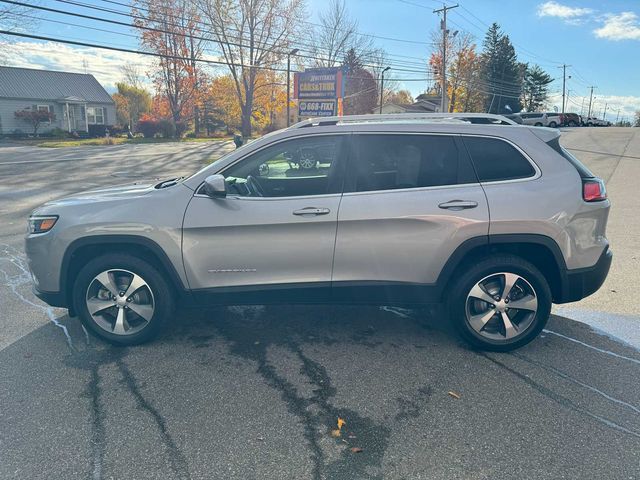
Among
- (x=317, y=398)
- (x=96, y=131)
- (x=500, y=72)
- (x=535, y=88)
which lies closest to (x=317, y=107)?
(x=317, y=398)

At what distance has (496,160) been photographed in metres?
3.75

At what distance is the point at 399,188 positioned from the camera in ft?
12.2

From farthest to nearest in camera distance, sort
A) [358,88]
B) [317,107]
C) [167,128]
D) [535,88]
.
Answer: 1. [535,88]
2. [358,88]
3. [167,128]
4. [317,107]

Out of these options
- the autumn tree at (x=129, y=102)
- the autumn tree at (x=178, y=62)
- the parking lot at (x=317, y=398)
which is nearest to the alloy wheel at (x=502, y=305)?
the parking lot at (x=317, y=398)

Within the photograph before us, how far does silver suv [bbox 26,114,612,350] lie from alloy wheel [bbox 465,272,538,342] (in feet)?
0.04

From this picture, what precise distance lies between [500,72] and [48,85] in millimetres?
58473

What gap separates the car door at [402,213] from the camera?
11.9 feet

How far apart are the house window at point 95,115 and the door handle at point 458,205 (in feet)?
157

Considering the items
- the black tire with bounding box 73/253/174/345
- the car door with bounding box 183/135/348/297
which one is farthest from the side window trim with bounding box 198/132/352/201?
the black tire with bounding box 73/253/174/345

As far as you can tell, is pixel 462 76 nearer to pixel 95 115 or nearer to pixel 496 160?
pixel 95 115

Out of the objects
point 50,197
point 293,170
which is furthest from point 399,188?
point 50,197

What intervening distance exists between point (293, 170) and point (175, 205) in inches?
48.7

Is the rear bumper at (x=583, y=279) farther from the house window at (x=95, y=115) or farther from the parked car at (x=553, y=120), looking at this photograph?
the parked car at (x=553, y=120)

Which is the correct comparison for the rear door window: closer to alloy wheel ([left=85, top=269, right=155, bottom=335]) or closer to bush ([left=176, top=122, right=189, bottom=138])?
alloy wheel ([left=85, top=269, right=155, bottom=335])
